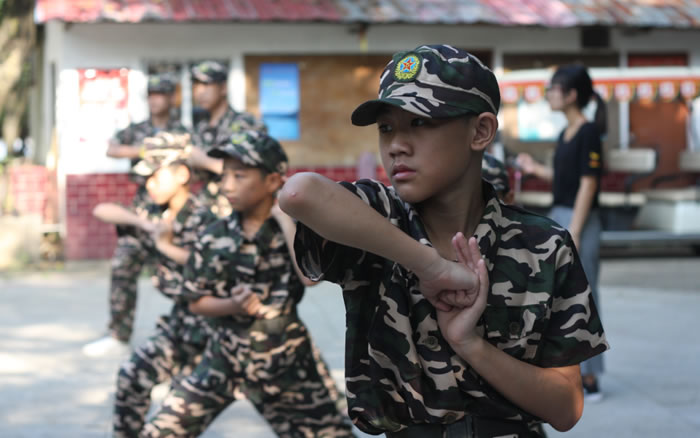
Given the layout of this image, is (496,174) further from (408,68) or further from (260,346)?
(408,68)

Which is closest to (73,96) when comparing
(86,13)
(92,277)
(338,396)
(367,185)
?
(86,13)

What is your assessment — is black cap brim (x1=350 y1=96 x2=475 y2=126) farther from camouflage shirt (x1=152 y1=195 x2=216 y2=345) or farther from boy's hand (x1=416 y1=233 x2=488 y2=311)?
camouflage shirt (x1=152 y1=195 x2=216 y2=345)

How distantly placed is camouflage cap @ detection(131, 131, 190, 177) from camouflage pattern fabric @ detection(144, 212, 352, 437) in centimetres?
158

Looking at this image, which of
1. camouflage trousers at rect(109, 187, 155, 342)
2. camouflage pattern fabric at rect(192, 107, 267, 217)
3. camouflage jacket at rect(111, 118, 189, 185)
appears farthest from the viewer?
camouflage jacket at rect(111, 118, 189, 185)

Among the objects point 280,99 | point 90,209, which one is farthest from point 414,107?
point 280,99

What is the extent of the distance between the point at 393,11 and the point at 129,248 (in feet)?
23.0

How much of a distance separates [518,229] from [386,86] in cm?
44

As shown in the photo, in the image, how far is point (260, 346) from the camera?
154 inches

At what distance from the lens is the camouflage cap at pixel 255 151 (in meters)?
3.98

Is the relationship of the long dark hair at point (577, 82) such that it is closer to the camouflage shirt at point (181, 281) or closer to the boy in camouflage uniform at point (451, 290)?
the camouflage shirt at point (181, 281)

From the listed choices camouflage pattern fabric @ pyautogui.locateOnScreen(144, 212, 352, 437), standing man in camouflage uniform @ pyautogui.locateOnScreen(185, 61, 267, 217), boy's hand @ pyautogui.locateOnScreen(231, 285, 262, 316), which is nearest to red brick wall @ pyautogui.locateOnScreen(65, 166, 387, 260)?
standing man in camouflage uniform @ pyautogui.locateOnScreen(185, 61, 267, 217)

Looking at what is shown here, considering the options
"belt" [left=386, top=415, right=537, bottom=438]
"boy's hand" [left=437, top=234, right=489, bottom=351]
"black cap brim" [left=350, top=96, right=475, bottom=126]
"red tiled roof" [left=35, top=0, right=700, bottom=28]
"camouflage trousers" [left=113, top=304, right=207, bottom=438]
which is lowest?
"camouflage trousers" [left=113, top=304, right=207, bottom=438]

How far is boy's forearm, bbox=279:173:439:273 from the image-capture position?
1.92 m

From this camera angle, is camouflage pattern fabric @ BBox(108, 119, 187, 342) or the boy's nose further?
camouflage pattern fabric @ BBox(108, 119, 187, 342)
